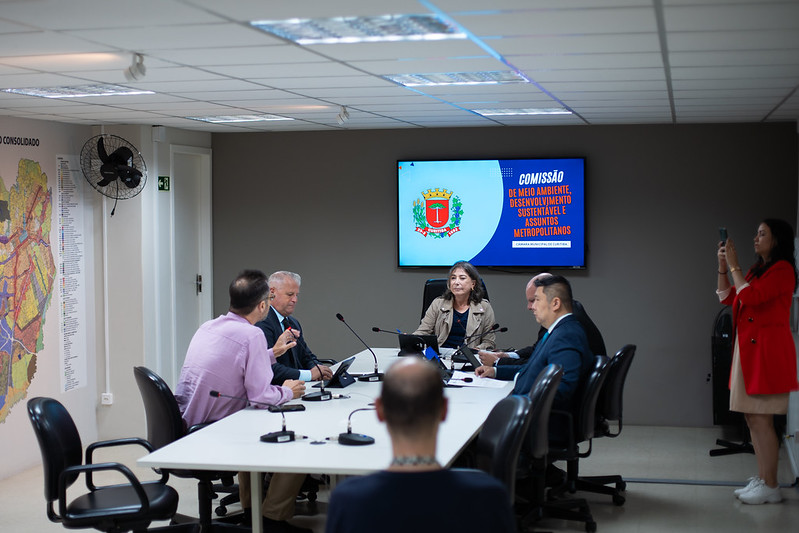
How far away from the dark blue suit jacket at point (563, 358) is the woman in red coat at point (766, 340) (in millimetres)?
1140

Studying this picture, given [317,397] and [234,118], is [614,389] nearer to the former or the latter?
[317,397]

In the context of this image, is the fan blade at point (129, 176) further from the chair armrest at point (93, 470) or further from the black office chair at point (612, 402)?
the black office chair at point (612, 402)

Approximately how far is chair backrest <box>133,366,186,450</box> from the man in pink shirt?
175mm

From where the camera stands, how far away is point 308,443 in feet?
12.7

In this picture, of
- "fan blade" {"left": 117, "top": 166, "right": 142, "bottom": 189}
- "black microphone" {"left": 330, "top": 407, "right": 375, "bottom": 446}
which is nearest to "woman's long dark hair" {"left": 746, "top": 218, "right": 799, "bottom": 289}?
"black microphone" {"left": 330, "top": 407, "right": 375, "bottom": 446}

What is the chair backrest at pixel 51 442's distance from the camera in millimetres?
3848

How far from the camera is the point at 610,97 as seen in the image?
5.43 meters

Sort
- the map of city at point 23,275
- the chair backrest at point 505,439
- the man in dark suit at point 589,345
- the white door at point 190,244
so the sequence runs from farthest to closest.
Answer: the white door at point 190,244 < the map of city at point 23,275 < the man in dark suit at point 589,345 < the chair backrest at point 505,439

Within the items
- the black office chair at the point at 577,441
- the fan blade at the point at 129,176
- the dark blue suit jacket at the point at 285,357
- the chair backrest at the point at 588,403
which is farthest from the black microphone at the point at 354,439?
the fan blade at the point at 129,176

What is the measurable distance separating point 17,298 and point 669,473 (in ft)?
14.9

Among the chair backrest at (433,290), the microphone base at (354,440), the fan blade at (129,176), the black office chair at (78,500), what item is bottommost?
the black office chair at (78,500)

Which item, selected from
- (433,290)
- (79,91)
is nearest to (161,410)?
(79,91)

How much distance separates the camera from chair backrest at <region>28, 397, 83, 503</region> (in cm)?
385

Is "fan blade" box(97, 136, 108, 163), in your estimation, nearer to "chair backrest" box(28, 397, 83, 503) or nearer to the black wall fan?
the black wall fan
